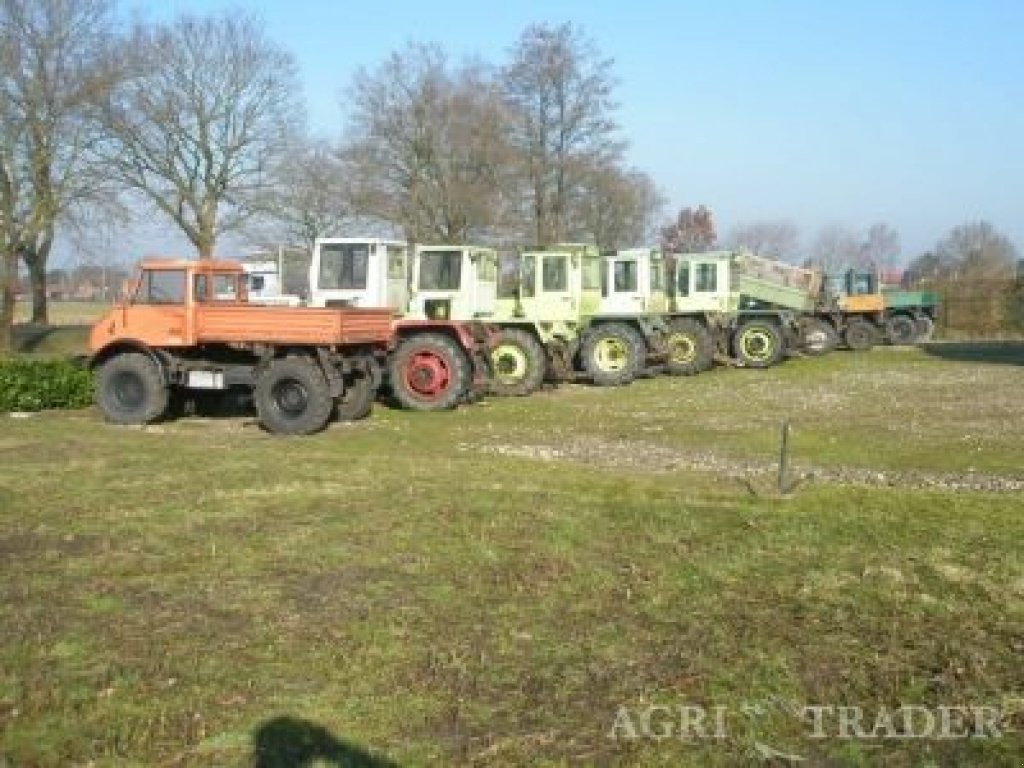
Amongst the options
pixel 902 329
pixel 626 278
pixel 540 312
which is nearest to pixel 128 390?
pixel 540 312

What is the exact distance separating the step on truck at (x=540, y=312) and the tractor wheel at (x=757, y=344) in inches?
128

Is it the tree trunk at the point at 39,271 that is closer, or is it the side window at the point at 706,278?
the side window at the point at 706,278

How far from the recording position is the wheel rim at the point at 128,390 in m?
15.6

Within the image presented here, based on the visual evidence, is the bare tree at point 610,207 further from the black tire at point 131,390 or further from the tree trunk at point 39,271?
the black tire at point 131,390

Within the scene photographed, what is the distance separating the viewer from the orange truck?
48.7ft

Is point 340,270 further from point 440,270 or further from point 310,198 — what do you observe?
point 310,198

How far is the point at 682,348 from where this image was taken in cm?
2475

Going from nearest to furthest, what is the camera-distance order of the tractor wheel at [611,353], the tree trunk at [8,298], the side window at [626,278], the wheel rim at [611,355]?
the tractor wheel at [611,353]
the wheel rim at [611,355]
the side window at [626,278]
the tree trunk at [8,298]

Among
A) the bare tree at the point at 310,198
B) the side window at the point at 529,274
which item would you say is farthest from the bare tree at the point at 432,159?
the side window at the point at 529,274

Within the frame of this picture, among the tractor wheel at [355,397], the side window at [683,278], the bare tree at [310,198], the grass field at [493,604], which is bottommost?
the grass field at [493,604]

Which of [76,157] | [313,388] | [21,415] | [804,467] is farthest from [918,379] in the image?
[76,157]

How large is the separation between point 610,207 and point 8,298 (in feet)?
82.4

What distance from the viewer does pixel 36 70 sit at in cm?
3136


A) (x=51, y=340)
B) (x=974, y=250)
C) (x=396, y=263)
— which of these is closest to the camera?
(x=396, y=263)
